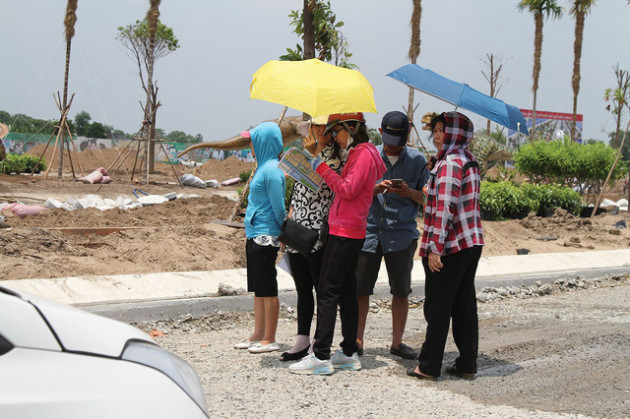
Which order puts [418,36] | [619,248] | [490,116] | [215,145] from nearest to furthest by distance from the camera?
1. [490,116]
2. [619,248]
3. [215,145]
4. [418,36]

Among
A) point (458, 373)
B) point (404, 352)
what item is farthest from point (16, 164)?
point (458, 373)

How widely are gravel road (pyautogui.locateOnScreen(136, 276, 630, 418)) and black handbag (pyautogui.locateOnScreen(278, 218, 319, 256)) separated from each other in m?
0.93

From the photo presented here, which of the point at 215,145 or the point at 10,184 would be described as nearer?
the point at 215,145

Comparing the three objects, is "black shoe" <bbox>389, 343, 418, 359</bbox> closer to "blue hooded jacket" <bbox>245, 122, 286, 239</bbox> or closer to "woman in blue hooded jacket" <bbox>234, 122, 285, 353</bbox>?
"woman in blue hooded jacket" <bbox>234, 122, 285, 353</bbox>

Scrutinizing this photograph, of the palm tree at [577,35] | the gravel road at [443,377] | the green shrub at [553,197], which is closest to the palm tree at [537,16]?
the palm tree at [577,35]

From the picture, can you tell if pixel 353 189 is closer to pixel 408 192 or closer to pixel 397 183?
pixel 397 183

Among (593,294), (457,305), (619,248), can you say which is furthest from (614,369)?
(619,248)

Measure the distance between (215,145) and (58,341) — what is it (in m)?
16.0

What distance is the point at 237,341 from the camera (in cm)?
621

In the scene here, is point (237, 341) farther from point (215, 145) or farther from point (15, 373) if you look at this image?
point (215, 145)

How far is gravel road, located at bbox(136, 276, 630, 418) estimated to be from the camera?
4.37 metres

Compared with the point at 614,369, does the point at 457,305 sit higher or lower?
higher

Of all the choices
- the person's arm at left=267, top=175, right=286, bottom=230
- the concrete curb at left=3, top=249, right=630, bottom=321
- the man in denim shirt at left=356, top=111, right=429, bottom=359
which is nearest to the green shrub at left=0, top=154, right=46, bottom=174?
the concrete curb at left=3, top=249, right=630, bottom=321

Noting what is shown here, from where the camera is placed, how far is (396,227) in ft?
18.5
